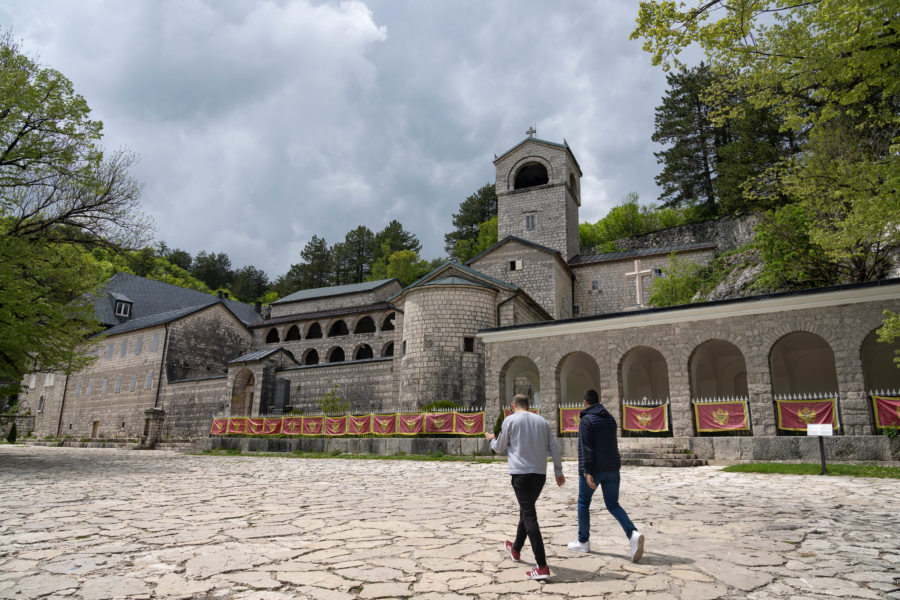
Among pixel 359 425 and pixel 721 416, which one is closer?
pixel 721 416

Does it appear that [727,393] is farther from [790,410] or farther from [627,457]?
[627,457]

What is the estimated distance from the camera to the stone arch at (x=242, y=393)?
26031mm

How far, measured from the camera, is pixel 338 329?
3531 cm

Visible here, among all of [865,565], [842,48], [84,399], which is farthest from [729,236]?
[84,399]

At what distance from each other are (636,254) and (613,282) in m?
2.28

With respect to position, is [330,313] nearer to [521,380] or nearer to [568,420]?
[521,380]

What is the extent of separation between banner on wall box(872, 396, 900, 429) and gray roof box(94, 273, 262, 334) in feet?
106

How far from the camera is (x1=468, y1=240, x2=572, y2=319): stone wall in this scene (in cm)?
2923

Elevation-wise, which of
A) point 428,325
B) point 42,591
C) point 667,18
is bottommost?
point 42,591

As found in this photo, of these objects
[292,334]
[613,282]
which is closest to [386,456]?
[613,282]

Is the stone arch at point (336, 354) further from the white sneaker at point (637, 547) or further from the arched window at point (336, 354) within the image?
the white sneaker at point (637, 547)

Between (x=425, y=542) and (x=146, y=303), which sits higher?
(x=146, y=303)

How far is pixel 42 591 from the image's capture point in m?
3.52

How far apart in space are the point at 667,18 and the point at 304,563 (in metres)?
8.04
